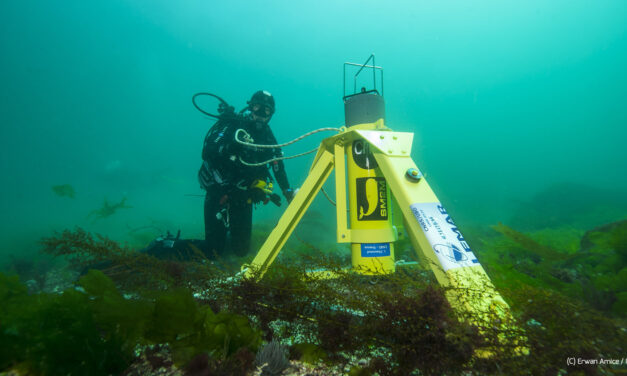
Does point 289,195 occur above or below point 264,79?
below

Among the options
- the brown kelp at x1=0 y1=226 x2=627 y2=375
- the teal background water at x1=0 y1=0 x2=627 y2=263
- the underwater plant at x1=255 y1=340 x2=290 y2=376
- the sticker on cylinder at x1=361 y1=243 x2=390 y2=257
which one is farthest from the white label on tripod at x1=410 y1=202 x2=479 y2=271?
the teal background water at x1=0 y1=0 x2=627 y2=263

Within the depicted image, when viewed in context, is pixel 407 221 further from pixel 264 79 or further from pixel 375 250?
pixel 264 79

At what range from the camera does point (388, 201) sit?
2600 millimetres

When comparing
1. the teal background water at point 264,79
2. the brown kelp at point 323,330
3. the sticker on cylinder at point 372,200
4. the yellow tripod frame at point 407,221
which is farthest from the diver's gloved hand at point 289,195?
the teal background water at point 264,79

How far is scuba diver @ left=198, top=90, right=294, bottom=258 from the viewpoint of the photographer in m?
4.76

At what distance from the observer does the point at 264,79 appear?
100812 millimetres

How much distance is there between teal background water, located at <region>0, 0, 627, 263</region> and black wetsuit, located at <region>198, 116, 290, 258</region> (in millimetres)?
64550

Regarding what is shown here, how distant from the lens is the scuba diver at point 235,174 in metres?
4.76

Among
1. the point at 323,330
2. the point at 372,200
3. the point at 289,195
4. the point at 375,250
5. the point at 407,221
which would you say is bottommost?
the point at 323,330

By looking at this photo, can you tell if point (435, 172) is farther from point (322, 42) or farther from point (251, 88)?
point (251, 88)

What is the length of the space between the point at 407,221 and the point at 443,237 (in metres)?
0.26

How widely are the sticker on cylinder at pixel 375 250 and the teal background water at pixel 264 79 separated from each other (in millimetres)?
67697

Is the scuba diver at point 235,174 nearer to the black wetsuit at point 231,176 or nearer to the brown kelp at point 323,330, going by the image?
the black wetsuit at point 231,176

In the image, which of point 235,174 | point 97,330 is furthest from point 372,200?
point 235,174
